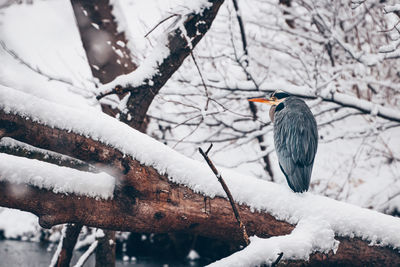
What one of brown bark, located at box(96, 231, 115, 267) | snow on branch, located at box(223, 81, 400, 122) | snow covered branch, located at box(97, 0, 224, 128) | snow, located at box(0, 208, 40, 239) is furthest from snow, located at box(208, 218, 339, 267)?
snow, located at box(0, 208, 40, 239)

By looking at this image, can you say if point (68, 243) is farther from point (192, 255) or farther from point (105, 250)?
point (192, 255)

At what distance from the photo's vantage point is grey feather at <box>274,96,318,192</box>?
223 cm

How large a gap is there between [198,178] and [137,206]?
0.34 metres

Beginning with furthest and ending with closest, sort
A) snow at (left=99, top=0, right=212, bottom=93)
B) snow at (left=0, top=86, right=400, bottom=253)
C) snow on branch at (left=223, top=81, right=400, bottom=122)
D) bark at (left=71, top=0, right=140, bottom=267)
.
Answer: bark at (left=71, top=0, right=140, bottom=267), snow on branch at (left=223, top=81, right=400, bottom=122), snow at (left=99, top=0, right=212, bottom=93), snow at (left=0, top=86, right=400, bottom=253)

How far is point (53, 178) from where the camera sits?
63.0 inches

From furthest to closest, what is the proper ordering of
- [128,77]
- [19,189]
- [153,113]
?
[153,113]
[128,77]
[19,189]

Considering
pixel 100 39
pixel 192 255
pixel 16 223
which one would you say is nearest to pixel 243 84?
pixel 100 39

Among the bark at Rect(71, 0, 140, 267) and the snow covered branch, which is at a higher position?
the bark at Rect(71, 0, 140, 267)

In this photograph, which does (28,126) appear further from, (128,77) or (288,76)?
(288,76)

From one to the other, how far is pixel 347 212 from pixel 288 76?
3993 millimetres

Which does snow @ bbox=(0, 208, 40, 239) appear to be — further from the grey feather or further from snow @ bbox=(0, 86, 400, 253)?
snow @ bbox=(0, 86, 400, 253)

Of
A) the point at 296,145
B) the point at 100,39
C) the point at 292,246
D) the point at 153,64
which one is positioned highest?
the point at 100,39

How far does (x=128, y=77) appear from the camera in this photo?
93.0 inches

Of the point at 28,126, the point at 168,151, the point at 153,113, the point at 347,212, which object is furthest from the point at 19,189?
the point at 153,113
